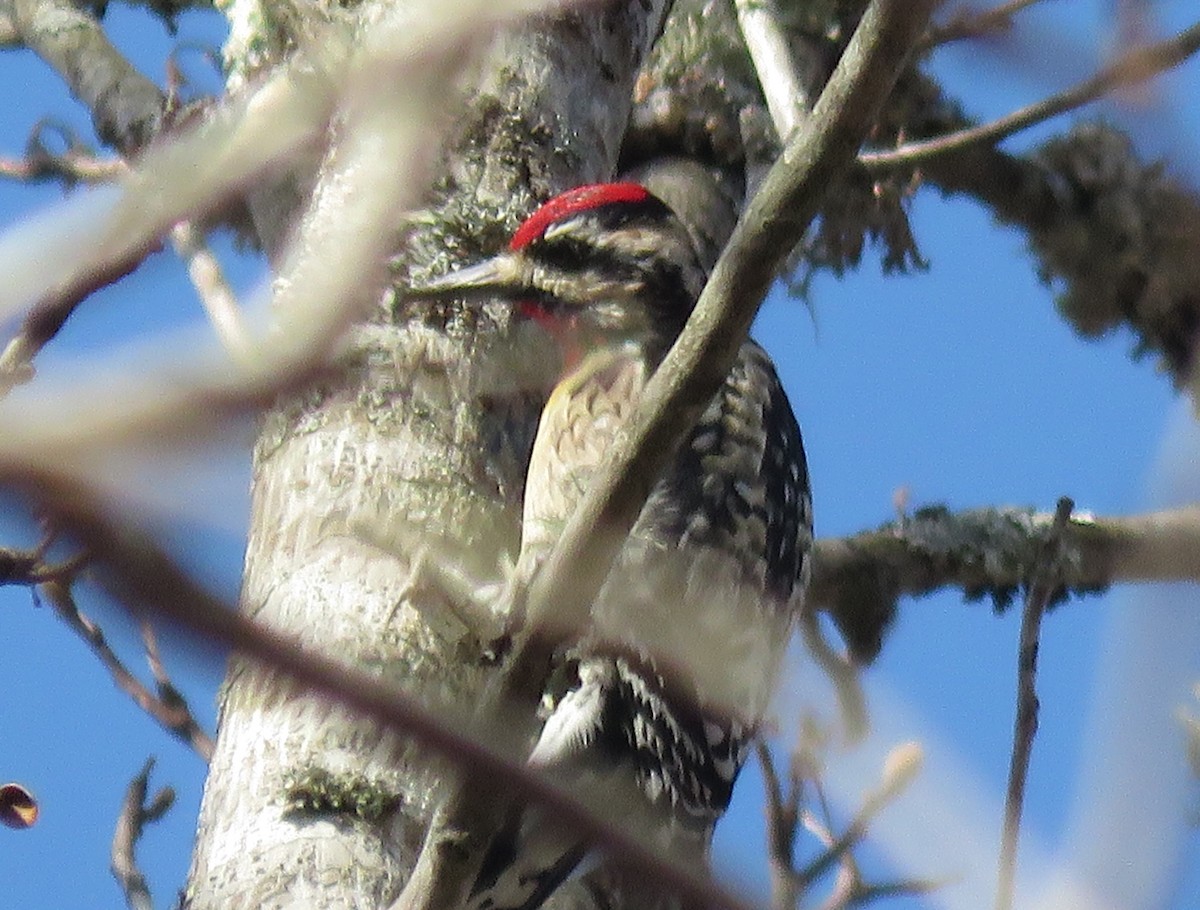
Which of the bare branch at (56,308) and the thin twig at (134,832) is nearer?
the bare branch at (56,308)

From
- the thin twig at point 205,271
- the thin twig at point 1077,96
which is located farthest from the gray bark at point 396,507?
the thin twig at point 1077,96

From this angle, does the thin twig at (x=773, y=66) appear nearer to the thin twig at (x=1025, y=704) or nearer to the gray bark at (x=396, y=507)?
the gray bark at (x=396, y=507)

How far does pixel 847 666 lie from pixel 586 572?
56cm

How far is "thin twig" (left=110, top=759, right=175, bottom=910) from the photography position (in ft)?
8.64

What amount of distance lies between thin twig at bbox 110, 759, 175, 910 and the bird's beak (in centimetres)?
92

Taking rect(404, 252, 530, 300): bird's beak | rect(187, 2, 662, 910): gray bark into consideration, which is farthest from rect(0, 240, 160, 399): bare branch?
rect(404, 252, 530, 300): bird's beak

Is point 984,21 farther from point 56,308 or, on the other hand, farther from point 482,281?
point 482,281

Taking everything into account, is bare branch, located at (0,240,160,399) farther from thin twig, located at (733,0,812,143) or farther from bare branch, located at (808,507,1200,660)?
bare branch, located at (808,507,1200,660)

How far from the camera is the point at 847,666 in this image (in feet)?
6.43

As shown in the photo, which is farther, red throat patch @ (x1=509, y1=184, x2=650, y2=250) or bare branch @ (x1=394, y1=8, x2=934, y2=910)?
red throat patch @ (x1=509, y1=184, x2=650, y2=250)

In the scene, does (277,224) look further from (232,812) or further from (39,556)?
(39,556)

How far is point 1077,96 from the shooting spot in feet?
4.45

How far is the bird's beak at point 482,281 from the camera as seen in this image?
9.27ft

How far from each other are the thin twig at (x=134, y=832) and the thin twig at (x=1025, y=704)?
1663 millimetres
